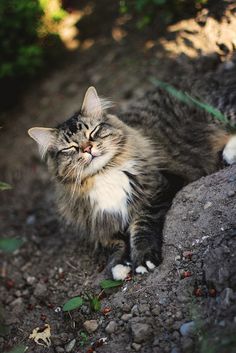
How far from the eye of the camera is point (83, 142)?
300 cm

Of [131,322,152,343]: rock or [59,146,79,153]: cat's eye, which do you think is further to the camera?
[59,146,79,153]: cat's eye

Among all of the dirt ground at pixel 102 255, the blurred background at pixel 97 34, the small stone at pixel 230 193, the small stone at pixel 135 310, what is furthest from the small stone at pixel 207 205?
the blurred background at pixel 97 34

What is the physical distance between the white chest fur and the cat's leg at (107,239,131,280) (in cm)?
21

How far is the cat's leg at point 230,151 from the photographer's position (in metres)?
3.15

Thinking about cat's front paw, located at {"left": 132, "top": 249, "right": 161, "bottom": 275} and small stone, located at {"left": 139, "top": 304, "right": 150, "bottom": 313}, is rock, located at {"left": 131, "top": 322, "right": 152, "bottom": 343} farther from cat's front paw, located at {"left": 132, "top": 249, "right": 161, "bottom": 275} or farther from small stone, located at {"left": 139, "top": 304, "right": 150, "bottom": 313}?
cat's front paw, located at {"left": 132, "top": 249, "right": 161, "bottom": 275}

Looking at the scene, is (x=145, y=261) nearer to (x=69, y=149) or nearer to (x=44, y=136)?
(x=69, y=149)

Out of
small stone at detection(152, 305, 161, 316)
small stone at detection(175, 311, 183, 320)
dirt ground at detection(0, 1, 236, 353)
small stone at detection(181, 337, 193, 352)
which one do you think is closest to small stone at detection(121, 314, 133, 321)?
dirt ground at detection(0, 1, 236, 353)

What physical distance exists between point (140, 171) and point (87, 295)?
0.88 meters

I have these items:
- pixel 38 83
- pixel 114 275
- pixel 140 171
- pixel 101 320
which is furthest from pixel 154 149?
pixel 38 83

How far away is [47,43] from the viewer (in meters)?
5.07

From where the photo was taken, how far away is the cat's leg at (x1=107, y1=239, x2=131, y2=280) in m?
2.82

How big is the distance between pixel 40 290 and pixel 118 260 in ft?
2.06

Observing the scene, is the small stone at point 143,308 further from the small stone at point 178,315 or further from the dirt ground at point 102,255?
the small stone at point 178,315

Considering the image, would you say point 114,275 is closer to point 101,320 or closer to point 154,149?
point 101,320
